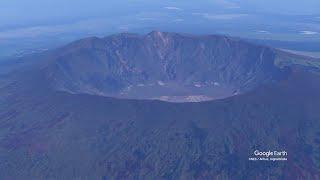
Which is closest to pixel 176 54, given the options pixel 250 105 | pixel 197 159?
pixel 250 105

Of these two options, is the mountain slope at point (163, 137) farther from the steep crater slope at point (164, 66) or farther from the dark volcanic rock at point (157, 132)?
the steep crater slope at point (164, 66)

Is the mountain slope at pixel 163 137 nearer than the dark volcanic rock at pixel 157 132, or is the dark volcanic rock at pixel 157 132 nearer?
the mountain slope at pixel 163 137

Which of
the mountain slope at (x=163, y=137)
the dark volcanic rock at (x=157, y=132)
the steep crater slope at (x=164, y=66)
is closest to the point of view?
the mountain slope at (x=163, y=137)

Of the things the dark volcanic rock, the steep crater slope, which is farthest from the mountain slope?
the steep crater slope

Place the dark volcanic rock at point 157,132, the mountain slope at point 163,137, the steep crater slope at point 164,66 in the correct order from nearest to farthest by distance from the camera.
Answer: the mountain slope at point 163,137 → the dark volcanic rock at point 157,132 → the steep crater slope at point 164,66

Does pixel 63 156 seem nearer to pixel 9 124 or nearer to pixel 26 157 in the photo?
pixel 26 157

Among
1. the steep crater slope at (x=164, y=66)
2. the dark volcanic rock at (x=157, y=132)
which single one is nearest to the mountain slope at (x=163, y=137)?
the dark volcanic rock at (x=157, y=132)

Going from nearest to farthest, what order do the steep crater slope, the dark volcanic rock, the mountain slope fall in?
the mountain slope, the dark volcanic rock, the steep crater slope

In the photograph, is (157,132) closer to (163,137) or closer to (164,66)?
(163,137)

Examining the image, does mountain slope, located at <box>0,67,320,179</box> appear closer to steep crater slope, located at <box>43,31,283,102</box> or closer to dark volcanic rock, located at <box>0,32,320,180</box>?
dark volcanic rock, located at <box>0,32,320,180</box>
